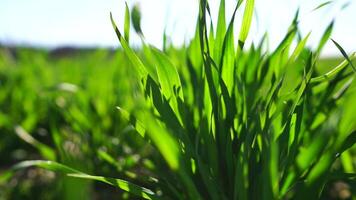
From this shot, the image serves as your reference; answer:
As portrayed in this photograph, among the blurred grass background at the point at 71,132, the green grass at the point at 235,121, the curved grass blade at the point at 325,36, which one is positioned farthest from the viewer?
the blurred grass background at the point at 71,132

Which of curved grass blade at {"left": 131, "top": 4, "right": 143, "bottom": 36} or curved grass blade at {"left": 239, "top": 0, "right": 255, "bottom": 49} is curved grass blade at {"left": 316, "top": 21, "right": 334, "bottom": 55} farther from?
curved grass blade at {"left": 131, "top": 4, "right": 143, "bottom": 36}

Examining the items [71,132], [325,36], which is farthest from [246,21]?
[71,132]

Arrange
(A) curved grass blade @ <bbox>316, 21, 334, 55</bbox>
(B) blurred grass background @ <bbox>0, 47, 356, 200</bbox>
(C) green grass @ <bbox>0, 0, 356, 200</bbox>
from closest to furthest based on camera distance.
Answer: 1. (C) green grass @ <bbox>0, 0, 356, 200</bbox>
2. (A) curved grass blade @ <bbox>316, 21, 334, 55</bbox>
3. (B) blurred grass background @ <bbox>0, 47, 356, 200</bbox>

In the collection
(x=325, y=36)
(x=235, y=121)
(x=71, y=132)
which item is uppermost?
(x=325, y=36)

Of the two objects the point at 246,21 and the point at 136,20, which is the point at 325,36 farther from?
the point at 136,20

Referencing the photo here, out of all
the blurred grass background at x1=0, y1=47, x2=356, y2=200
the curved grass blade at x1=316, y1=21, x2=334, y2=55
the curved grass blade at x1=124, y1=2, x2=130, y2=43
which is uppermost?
the curved grass blade at x1=124, y1=2, x2=130, y2=43

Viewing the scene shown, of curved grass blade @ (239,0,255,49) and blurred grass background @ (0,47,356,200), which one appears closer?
curved grass blade @ (239,0,255,49)

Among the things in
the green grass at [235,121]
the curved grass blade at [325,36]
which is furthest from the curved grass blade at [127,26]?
the curved grass blade at [325,36]

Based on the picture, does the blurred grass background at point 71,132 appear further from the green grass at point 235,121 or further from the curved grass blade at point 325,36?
the curved grass blade at point 325,36

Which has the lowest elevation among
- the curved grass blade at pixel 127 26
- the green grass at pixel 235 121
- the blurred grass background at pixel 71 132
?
the blurred grass background at pixel 71 132

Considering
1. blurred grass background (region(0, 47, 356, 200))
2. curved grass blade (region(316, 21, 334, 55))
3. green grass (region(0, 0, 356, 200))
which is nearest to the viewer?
green grass (region(0, 0, 356, 200))

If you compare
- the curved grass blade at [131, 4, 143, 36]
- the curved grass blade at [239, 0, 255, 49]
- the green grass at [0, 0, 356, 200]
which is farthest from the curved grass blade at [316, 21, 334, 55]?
the curved grass blade at [131, 4, 143, 36]

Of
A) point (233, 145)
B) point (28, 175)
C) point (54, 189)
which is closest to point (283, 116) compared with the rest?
point (233, 145)
